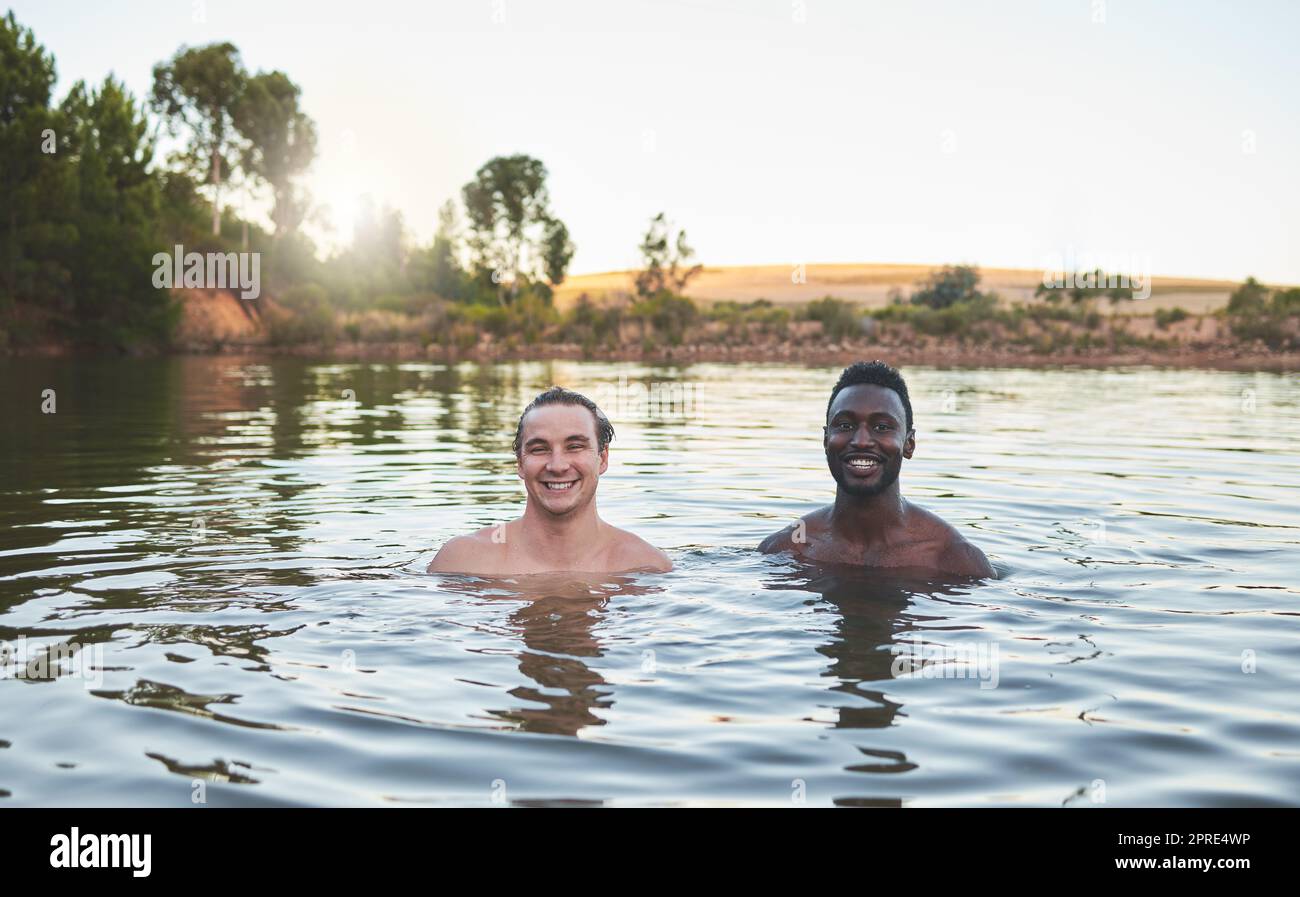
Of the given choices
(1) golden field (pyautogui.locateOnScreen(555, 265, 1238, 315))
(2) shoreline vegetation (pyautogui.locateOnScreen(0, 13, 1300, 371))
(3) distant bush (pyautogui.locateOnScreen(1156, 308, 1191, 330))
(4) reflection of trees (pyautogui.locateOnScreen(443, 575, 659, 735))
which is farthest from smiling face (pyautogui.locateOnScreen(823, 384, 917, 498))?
(1) golden field (pyautogui.locateOnScreen(555, 265, 1238, 315))

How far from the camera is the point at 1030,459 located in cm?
1464

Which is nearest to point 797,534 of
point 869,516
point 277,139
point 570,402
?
point 869,516

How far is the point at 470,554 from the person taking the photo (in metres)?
7.37

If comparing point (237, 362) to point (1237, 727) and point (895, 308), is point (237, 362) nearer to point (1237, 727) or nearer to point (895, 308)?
point (895, 308)

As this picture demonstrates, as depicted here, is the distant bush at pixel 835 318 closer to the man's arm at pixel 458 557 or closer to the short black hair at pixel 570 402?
the man's arm at pixel 458 557

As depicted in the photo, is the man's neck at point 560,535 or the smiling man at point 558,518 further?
the man's neck at point 560,535

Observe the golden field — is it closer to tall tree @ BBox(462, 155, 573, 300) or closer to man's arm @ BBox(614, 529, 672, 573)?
tall tree @ BBox(462, 155, 573, 300)

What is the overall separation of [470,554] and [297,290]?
198 ft

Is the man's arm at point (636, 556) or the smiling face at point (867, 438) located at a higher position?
the smiling face at point (867, 438)

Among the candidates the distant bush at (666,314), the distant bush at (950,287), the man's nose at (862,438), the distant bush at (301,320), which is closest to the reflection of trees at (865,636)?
the man's nose at (862,438)

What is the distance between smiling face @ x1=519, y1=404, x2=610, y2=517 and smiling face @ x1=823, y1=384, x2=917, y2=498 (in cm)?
142

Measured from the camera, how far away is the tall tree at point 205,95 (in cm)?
6700

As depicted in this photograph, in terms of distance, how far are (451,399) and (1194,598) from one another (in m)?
19.5

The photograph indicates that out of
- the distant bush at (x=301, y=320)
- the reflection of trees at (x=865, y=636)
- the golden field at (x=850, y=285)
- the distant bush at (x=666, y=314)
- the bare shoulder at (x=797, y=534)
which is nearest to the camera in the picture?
the reflection of trees at (x=865, y=636)
